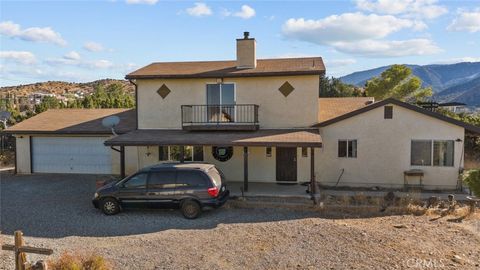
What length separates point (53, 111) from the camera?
24.3 m

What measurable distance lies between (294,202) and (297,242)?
3882mm

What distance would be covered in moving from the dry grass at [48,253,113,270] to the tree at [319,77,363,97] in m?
41.0

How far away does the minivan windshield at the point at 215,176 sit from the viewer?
497 inches

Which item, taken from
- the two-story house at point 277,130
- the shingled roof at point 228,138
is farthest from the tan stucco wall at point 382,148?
the shingled roof at point 228,138

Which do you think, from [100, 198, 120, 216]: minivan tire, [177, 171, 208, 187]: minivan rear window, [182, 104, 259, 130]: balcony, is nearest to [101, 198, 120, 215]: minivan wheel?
[100, 198, 120, 216]: minivan tire

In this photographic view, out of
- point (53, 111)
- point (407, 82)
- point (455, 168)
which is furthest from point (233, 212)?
point (407, 82)

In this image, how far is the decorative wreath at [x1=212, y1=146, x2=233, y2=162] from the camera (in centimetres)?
1800

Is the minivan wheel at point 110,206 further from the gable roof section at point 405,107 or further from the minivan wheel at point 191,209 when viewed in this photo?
the gable roof section at point 405,107

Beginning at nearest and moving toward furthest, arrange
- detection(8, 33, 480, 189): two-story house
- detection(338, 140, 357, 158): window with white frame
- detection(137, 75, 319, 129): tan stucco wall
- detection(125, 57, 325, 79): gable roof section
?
detection(8, 33, 480, 189): two-story house
detection(125, 57, 325, 79): gable roof section
detection(338, 140, 357, 158): window with white frame
detection(137, 75, 319, 129): tan stucco wall

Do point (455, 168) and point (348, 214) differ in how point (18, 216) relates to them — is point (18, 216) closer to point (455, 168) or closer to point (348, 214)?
point (348, 214)

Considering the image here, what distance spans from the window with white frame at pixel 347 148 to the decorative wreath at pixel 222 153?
4.93 metres

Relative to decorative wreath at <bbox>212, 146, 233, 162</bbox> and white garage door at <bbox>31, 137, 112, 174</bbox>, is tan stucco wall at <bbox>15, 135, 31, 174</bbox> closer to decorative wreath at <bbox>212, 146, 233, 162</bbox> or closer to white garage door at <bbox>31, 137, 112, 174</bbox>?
white garage door at <bbox>31, 137, 112, 174</bbox>

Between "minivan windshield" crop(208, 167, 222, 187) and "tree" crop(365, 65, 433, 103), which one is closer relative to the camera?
"minivan windshield" crop(208, 167, 222, 187)

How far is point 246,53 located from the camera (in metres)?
17.9
